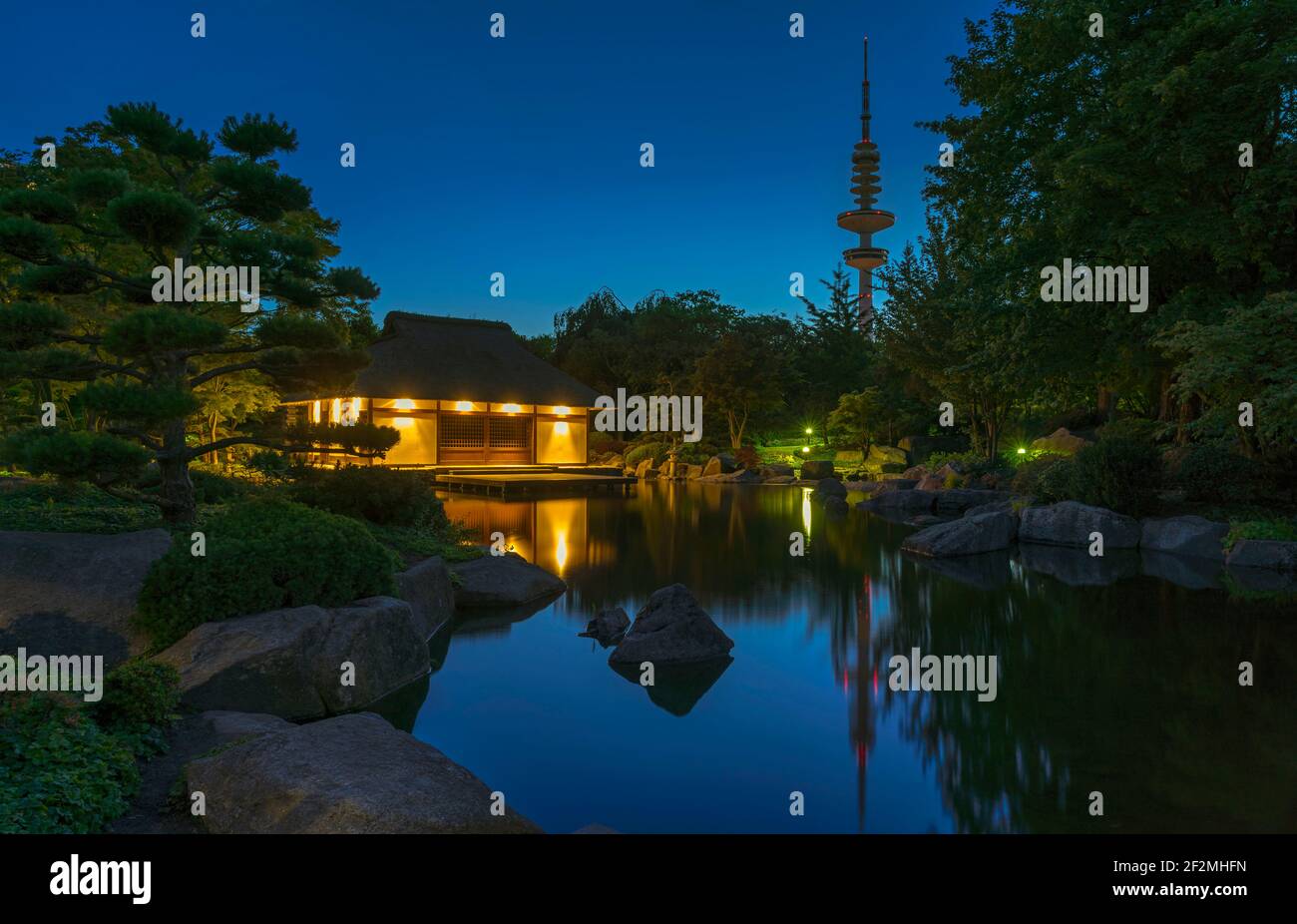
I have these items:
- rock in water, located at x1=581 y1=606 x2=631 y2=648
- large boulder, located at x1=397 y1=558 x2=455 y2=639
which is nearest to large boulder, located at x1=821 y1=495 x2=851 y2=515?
rock in water, located at x1=581 y1=606 x2=631 y2=648

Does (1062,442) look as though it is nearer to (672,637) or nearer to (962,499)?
(962,499)

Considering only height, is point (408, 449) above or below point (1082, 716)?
above

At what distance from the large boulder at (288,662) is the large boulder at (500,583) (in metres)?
2.80

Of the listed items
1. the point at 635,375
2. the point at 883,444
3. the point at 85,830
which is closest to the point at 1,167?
the point at 85,830

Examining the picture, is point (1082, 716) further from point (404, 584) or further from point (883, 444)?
point (883, 444)

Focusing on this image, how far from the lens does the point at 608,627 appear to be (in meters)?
7.64

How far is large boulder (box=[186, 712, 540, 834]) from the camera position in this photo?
3184 mm

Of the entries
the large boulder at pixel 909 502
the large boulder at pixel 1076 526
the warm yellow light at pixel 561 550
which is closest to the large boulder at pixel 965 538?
the large boulder at pixel 1076 526

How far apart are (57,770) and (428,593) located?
4247 mm

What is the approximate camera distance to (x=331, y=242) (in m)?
21.3

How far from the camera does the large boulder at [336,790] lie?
3.18m

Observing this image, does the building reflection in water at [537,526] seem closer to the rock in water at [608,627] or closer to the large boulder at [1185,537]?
the rock in water at [608,627]

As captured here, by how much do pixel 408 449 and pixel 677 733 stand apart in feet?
82.4

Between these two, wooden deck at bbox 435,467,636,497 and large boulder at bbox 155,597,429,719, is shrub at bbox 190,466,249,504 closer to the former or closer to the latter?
large boulder at bbox 155,597,429,719
